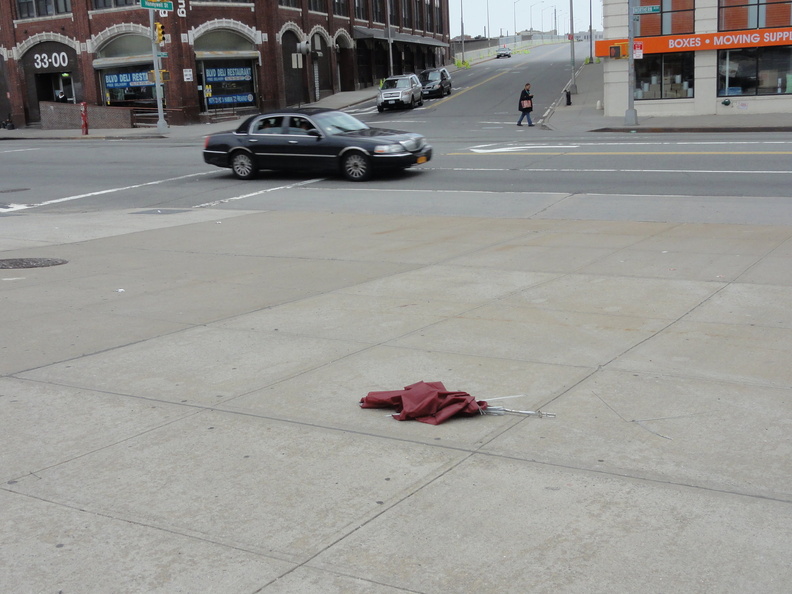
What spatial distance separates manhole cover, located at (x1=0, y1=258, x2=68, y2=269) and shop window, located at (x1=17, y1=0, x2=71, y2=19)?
4262 centimetres

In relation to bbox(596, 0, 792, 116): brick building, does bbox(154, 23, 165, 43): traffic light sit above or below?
above

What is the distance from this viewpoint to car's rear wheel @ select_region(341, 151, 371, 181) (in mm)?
19922

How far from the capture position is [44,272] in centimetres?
1095

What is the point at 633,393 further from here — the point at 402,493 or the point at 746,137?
the point at 746,137

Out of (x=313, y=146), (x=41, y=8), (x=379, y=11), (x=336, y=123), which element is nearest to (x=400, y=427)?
(x=313, y=146)

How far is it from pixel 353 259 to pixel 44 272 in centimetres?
→ 392

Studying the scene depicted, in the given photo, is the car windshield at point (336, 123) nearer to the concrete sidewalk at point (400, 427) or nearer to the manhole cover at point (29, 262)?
the manhole cover at point (29, 262)

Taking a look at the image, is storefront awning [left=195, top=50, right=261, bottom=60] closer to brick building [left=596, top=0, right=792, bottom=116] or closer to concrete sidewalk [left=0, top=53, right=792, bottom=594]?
brick building [left=596, top=0, right=792, bottom=116]

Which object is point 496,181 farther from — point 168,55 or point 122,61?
point 122,61

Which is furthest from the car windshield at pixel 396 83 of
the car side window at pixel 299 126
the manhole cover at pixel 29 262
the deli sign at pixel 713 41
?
the manhole cover at pixel 29 262

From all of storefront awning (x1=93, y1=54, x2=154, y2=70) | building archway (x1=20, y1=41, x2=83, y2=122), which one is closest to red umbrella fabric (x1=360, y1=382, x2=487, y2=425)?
storefront awning (x1=93, y1=54, x2=154, y2=70)

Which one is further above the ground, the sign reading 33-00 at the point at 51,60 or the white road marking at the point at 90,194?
the sign reading 33-00 at the point at 51,60

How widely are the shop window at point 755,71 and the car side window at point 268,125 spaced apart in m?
22.2

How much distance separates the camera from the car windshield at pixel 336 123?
20562mm
